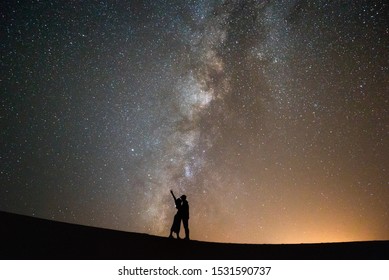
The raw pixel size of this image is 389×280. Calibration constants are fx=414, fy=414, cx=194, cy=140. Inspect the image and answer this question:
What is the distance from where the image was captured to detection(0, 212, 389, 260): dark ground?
820 centimetres

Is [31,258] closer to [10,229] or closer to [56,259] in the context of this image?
[56,259]

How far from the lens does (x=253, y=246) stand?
9.24 metres

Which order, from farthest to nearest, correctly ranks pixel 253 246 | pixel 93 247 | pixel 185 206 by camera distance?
pixel 185 206 → pixel 253 246 → pixel 93 247

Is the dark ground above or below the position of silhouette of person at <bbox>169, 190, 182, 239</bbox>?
below

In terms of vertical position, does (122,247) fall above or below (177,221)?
below

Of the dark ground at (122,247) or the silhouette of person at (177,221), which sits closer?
the dark ground at (122,247)

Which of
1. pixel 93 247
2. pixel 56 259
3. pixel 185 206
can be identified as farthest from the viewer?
pixel 185 206

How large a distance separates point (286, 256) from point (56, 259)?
4529 mm

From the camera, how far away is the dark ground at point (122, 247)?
8.20 metres

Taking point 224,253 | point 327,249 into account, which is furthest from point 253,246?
point 327,249

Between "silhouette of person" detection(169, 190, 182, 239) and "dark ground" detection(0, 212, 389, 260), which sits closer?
"dark ground" detection(0, 212, 389, 260)

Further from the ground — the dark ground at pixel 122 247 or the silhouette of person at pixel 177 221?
the silhouette of person at pixel 177 221

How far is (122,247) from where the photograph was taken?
8.67 metres

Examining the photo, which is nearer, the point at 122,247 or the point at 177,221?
the point at 122,247
